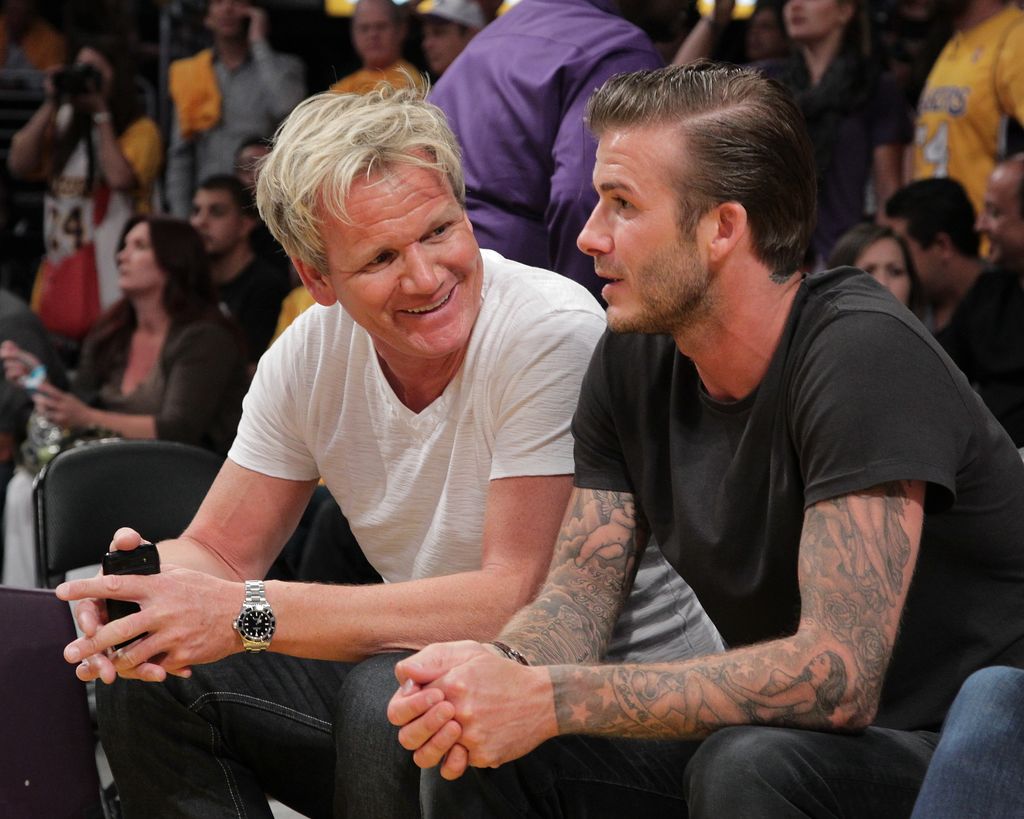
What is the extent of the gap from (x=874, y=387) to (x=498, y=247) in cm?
121

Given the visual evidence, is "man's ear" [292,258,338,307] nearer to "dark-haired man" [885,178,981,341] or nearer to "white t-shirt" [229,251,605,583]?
"white t-shirt" [229,251,605,583]

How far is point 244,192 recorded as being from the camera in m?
5.49

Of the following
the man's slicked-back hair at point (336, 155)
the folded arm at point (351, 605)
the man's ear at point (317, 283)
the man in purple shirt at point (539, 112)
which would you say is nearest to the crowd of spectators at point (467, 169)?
the man in purple shirt at point (539, 112)

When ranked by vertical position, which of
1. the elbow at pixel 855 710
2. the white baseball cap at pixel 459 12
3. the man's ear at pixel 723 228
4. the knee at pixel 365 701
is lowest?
the knee at pixel 365 701

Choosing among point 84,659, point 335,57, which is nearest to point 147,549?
point 84,659

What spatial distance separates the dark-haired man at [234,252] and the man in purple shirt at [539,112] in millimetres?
2567

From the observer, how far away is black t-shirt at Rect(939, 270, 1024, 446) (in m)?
3.88

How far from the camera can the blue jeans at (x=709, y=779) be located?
1.60m

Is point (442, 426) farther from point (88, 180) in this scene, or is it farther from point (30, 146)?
point (30, 146)

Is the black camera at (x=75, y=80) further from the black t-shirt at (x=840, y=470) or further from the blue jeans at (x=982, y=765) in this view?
the blue jeans at (x=982, y=765)

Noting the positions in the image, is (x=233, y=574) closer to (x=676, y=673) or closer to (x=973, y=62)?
(x=676, y=673)

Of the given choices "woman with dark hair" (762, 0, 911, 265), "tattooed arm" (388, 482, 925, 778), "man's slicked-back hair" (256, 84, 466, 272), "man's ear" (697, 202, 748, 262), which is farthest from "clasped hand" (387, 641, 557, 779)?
"woman with dark hair" (762, 0, 911, 265)

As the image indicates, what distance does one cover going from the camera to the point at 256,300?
530cm

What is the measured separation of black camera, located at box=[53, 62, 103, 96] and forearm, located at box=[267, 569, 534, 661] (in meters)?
4.43
